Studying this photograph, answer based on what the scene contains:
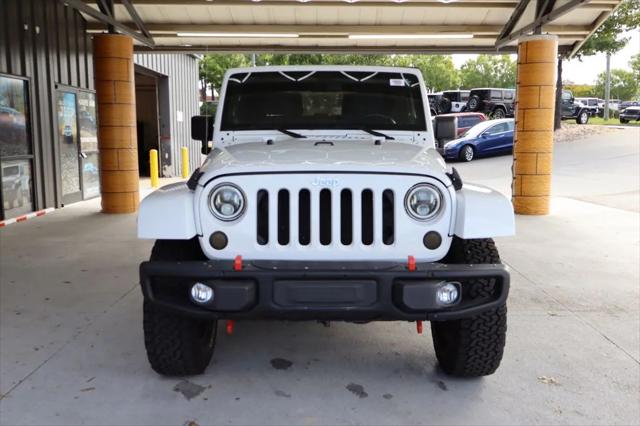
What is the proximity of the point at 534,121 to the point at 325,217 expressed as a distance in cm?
786

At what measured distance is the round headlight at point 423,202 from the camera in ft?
10.1

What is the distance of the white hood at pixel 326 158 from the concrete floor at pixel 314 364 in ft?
3.94

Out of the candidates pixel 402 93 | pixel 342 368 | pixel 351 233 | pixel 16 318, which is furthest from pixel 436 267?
pixel 16 318

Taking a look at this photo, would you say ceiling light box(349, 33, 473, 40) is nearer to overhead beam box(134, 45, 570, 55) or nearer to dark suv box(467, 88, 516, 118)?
overhead beam box(134, 45, 570, 55)

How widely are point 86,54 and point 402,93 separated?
8.94 m

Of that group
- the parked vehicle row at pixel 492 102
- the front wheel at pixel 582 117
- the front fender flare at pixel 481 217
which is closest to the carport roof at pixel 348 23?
the front fender flare at pixel 481 217

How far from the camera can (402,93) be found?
4531mm

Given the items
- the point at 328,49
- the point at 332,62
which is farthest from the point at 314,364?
the point at 332,62

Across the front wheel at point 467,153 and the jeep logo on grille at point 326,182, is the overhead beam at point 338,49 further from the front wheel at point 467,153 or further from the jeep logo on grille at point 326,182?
the jeep logo on grille at point 326,182

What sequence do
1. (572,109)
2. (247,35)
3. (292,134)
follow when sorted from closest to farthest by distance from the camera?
(292,134)
(247,35)
(572,109)

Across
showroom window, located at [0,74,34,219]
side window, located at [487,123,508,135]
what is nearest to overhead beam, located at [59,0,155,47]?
showroom window, located at [0,74,34,219]

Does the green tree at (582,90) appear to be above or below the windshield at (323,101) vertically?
above

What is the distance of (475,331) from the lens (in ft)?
10.9

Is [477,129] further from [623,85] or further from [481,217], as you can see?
[623,85]
